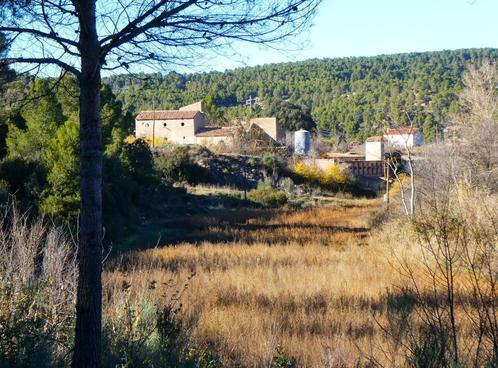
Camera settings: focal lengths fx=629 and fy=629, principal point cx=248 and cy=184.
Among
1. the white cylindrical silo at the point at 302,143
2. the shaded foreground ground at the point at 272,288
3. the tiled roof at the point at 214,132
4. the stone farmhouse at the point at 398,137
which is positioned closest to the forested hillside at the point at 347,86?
the tiled roof at the point at 214,132

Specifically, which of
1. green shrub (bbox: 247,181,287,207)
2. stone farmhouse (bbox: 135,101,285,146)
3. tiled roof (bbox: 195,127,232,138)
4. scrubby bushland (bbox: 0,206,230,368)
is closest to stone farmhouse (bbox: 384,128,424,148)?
scrubby bushland (bbox: 0,206,230,368)

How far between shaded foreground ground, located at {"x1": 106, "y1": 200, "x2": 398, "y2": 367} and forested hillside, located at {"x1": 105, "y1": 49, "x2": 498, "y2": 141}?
3950 centimetres

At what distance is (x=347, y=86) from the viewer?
107125mm

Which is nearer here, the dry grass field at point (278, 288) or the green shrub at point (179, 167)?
the dry grass field at point (278, 288)

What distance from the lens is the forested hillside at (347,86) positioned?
77625 millimetres

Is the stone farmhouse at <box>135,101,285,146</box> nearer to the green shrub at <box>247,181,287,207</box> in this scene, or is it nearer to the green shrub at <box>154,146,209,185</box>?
the green shrub at <box>154,146,209,185</box>

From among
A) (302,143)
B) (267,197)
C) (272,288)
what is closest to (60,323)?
(272,288)

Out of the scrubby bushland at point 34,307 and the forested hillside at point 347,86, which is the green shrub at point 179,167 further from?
the scrubby bushland at point 34,307

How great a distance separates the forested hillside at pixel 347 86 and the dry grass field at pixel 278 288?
39.2 metres

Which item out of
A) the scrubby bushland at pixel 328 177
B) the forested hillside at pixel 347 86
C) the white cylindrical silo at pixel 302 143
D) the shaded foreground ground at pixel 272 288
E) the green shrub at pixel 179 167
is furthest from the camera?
the forested hillside at pixel 347 86

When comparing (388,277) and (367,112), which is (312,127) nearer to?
(367,112)

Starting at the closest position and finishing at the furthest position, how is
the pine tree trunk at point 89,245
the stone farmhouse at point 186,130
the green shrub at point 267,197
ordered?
the pine tree trunk at point 89,245 → the green shrub at point 267,197 → the stone farmhouse at point 186,130

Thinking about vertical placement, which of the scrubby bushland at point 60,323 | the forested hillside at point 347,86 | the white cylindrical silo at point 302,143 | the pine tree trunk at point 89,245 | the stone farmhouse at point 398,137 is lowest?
the scrubby bushland at point 60,323

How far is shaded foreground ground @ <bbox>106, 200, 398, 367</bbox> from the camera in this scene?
6.98m
